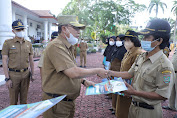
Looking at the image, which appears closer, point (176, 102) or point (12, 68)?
point (12, 68)

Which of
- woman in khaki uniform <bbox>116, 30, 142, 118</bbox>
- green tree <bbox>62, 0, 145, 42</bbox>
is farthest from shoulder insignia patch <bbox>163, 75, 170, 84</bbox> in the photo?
green tree <bbox>62, 0, 145, 42</bbox>

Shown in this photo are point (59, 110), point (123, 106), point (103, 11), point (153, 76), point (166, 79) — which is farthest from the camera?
point (103, 11)

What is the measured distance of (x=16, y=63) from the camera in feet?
10.6

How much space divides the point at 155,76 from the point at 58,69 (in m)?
1.16

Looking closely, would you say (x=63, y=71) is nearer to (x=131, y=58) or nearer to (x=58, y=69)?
(x=58, y=69)

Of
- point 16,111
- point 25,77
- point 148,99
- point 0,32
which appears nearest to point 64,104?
point 16,111

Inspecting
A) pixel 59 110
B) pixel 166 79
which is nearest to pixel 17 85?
pixel 59 110

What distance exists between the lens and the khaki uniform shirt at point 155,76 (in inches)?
65.1

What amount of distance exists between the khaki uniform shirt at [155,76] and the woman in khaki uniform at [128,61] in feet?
3.94

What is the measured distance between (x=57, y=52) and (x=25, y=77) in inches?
78.1

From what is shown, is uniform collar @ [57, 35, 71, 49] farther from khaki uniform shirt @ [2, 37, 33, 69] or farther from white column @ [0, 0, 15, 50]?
white column @ [0, 0, 15, 50]

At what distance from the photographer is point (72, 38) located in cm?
206

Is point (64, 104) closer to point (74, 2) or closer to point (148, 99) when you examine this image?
point (148, 99)

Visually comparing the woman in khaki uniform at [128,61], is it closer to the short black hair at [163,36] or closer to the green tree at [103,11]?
the short black hair at [163,36]
